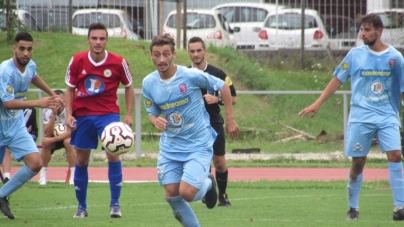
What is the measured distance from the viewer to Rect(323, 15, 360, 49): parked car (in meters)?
24.8

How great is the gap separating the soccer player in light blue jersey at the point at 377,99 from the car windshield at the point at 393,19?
38.0ft

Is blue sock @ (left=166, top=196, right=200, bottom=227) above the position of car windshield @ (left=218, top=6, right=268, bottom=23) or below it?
below

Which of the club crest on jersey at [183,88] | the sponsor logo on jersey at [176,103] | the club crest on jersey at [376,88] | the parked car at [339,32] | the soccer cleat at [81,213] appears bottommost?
the soccer cleat at [81,213]

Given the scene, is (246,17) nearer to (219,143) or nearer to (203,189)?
(219,143)

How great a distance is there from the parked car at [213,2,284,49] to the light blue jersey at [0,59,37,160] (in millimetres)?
16109

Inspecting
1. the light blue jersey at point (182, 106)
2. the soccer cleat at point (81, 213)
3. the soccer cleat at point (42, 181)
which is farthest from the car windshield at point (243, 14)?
the light blue jersey at point (182, 106)

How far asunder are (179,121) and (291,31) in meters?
17.3

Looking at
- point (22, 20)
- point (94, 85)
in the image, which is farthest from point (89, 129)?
point (22, 20)

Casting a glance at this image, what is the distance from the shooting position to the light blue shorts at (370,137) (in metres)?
9.60

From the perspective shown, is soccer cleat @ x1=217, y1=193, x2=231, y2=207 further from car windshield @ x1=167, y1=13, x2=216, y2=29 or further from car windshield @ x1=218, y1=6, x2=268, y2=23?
car windshield @ x1=218, y1=6, x2=268, y2=23

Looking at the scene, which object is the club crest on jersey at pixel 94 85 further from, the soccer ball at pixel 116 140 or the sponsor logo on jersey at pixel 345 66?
the sponsor logo on jersey at pixel 345 66

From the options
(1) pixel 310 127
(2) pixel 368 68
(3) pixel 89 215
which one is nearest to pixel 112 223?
(3) pixel 89 215

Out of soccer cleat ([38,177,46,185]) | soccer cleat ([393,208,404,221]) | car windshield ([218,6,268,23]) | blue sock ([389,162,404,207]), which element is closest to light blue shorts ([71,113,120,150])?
blue sock ([389,162,404,207])

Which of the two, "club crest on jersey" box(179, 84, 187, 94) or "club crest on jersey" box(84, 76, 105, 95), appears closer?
"club crest on jersey" box(179, 84, 187, 94)
